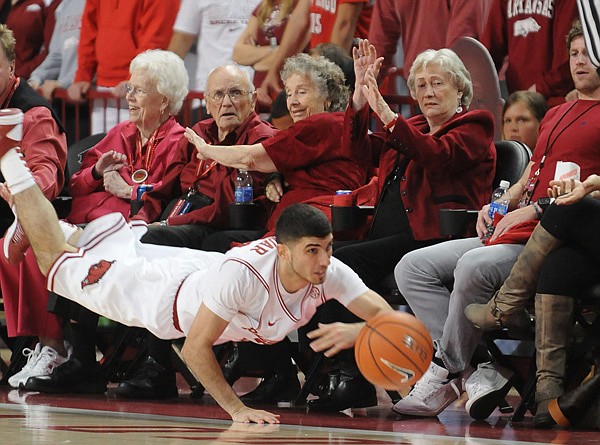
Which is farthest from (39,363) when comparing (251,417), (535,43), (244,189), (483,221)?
(535,43)

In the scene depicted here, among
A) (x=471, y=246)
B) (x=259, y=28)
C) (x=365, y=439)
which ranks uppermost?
(x=259, y=28)

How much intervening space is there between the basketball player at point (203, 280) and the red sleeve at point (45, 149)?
596 millimetres

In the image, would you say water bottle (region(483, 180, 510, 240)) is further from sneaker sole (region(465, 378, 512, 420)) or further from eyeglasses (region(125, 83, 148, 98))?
eyeglasses (region(125, 83, 148, 98))

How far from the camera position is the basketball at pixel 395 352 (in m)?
4.42

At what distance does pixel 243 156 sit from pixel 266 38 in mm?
1877

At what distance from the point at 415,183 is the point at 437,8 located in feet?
5.82

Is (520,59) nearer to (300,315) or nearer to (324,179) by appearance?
(324,179)

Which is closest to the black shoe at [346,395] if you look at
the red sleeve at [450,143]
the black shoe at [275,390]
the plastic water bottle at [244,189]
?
the black shoe at [275,390]

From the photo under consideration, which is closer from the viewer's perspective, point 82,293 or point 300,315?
point 300,315

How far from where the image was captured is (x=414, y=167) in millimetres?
5594

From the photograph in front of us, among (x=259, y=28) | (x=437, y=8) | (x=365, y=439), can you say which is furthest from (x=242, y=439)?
(x=259, y=28)

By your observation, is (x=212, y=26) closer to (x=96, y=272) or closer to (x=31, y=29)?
(x=31, y=29)

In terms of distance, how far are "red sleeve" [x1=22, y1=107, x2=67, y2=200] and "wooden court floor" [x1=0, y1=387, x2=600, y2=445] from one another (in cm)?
120

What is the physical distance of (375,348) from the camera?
4.44 metres
